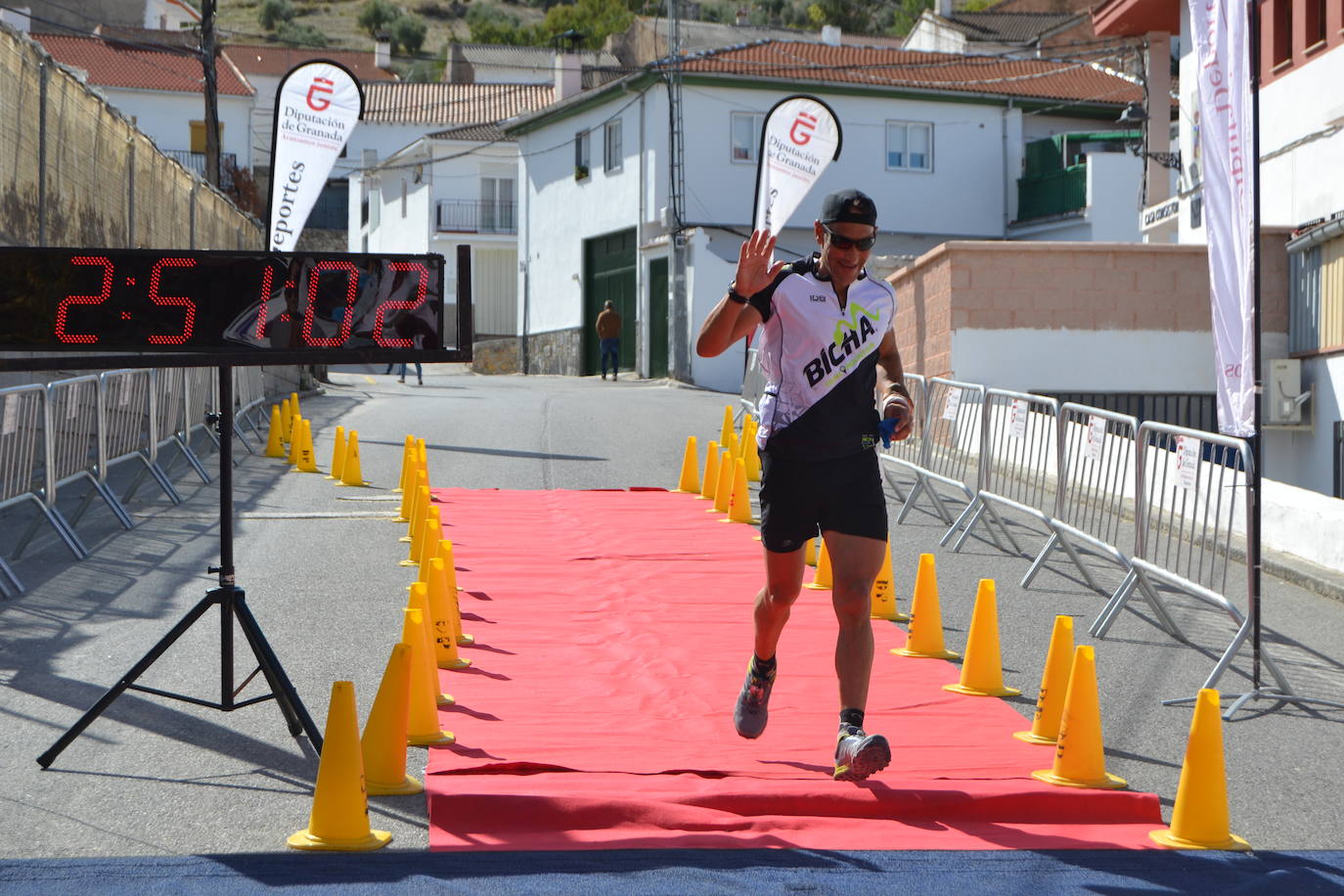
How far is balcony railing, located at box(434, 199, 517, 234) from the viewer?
181ft

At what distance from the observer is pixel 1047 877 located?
485cm

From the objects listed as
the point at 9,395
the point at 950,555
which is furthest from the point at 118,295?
the point at 950,555

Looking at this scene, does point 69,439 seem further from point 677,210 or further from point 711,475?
point 677,210

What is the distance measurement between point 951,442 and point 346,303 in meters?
8.03

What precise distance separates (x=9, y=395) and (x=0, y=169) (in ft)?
15.2

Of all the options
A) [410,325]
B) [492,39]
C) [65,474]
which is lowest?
[65,474]

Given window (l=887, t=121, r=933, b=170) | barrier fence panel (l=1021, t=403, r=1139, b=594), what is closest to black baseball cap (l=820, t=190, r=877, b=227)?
barrier fence panel (l=1021, t=403, r=1139, b=594)

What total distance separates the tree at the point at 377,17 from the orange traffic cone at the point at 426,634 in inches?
4448

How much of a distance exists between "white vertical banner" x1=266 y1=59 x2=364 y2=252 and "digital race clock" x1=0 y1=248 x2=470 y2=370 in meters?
12.8

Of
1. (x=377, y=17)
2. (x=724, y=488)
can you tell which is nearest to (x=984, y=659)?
(x=724, y=488)

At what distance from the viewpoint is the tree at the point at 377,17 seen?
4535 inches

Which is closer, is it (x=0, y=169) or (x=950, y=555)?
(x=950, y=555)

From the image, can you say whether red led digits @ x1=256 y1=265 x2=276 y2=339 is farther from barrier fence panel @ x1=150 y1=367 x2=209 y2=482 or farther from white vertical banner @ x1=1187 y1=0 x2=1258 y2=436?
barrier fence panel @ x1=150 y1=367 x2=209 y2=482

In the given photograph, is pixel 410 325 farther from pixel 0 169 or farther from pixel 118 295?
pixel 0 169
